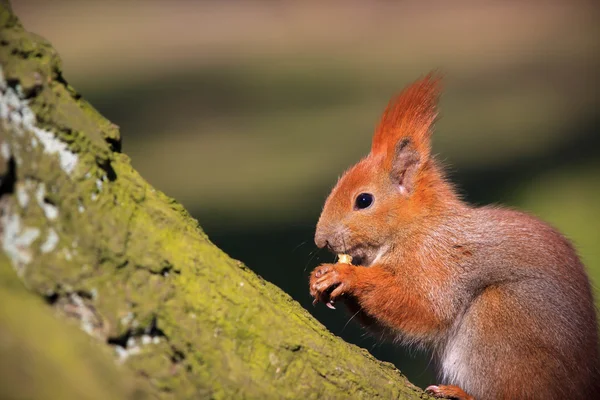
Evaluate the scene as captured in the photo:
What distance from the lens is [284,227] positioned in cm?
510

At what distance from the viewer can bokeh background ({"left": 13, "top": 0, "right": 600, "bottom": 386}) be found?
17.1 feet

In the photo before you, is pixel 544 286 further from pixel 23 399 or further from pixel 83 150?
pixel 23 399

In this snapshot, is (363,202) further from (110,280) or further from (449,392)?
(110,280)

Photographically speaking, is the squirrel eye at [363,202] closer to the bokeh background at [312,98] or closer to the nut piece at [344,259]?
the nut piece at [344,259]

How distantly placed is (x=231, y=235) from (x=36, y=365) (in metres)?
4.01

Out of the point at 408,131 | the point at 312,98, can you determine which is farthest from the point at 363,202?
the point at 312,98

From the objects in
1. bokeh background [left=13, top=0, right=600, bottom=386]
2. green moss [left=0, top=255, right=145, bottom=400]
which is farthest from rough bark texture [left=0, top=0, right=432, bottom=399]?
bokeh background [left=13, top=0, right=600, bottom=386]

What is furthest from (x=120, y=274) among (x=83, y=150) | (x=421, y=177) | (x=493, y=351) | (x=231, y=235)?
(x=231, y=235)

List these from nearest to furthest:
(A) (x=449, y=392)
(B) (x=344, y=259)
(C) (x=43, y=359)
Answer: (C) (x=43, y=359) < (A) (x=449, y=392) < (B) (x=344, y=259)

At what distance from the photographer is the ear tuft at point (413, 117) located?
239 centimetres

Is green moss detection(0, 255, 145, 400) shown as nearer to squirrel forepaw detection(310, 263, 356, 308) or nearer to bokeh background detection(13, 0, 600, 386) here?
squirrel forepaw detection(310, 263, 356, 308)

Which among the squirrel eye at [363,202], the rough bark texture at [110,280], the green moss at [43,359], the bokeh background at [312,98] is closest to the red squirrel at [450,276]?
the squirrel eye at [363,202]

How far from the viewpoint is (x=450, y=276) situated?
2.25m

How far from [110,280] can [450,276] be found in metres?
1.22
